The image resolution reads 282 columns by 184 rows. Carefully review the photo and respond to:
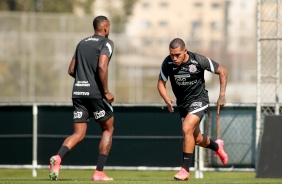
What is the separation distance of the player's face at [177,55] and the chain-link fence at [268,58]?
309 centimetres

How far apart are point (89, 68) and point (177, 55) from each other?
4.02 ft

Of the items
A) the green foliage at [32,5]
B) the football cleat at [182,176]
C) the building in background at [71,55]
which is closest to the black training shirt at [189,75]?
the football cleat at [182,176]

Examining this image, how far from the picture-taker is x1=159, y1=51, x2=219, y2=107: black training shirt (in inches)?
559

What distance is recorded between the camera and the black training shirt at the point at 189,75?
14.2m

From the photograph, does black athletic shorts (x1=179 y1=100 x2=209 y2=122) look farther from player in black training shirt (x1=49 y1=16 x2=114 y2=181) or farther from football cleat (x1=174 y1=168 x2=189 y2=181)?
player in black training shirt (x1=49 y1=16 x2=114 y2=181)

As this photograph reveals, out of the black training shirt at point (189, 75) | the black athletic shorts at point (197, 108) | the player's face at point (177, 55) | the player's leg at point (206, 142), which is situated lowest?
the player's leg at point (206, 142)

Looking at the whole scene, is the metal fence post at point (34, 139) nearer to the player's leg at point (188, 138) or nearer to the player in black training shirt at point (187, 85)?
the player in black training shirt at point (187, 85)

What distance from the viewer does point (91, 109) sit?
13.9 meters

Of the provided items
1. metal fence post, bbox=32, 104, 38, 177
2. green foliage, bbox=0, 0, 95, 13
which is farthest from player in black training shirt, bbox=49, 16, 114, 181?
green foliage, bbox=0, 0, 95, 13

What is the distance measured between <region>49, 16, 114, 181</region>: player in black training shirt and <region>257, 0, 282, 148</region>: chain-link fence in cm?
371

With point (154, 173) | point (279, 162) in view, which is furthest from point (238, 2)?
point (279, 162)

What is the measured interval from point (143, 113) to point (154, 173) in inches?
79.0

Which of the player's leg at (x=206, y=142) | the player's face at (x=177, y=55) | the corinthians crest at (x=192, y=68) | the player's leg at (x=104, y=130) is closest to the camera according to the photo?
the player's leg at (x=104, y=130)

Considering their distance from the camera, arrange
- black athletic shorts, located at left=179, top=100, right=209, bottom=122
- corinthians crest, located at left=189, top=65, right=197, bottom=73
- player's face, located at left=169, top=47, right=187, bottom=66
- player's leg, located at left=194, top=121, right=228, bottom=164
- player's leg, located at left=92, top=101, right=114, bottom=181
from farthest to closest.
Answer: player's leg, located at left=194, top=121, right=228, bottom=164 → black athletic shorts, located at left=179, top=100, right=209, bottom=122 → corinthians crest, located at left=189, top=65, right=197, bottom=73 → player's face, located at left=169, top=47, right=187, bottom=66 → player's leg, located at left=92, top=101, right=114, bottom=181
